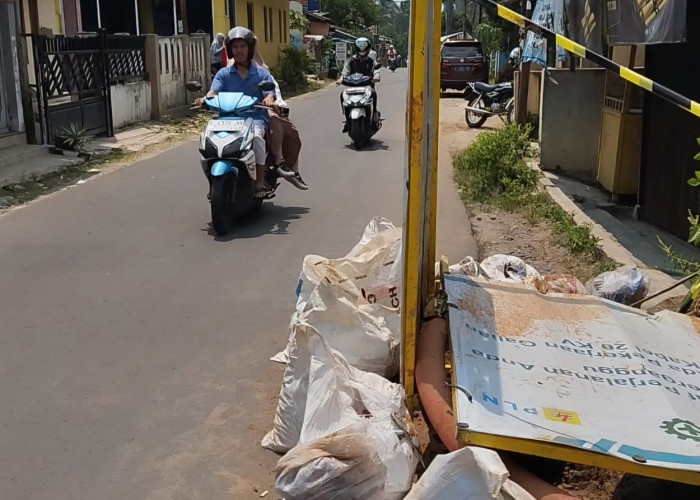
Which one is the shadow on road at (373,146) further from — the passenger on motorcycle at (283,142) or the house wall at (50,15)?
the house wall at (50,15)

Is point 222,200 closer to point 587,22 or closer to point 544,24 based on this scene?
point 587,22

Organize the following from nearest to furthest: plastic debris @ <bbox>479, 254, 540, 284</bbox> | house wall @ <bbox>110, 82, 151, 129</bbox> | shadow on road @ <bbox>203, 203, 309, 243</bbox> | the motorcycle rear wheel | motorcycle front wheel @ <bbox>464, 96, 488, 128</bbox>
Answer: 1. plastic debris @ <bbox>479, 254, 540, 284</bbox>
2. shadow on road @ <bbox>203, 203, 309, 243</bbox>
3. the motorcycle rear wheel
4. house wall @ <bbox>110, 82, 151, 129</bbox>
5. motorcycle front wheel @ <bbox>464, 96, 488, 128</bbox>

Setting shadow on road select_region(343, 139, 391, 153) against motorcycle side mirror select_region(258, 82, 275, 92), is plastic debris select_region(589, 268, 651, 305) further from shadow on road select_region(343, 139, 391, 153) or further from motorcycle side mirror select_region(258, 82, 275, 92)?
shadow on road select_region(343, 139, 391, 153)

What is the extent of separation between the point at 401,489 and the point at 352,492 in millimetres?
213

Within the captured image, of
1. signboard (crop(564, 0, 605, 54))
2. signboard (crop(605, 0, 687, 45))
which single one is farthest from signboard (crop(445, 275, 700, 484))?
signboard (crop(564, 0, 605, 54))

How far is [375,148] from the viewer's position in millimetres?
13281

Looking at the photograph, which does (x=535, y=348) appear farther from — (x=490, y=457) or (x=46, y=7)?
(x=46, y=7)

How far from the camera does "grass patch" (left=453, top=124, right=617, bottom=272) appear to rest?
704cm

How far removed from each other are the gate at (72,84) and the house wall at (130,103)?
75 cm

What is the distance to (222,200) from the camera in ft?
23.3

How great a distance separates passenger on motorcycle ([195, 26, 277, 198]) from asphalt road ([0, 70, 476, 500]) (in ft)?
2.20

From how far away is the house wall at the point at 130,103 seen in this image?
14.7m

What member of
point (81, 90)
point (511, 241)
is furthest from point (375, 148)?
point (511, 241)

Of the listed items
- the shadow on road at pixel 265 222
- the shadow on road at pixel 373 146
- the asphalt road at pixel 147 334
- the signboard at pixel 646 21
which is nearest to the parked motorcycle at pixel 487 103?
the shadow on road at pixel 373 146
